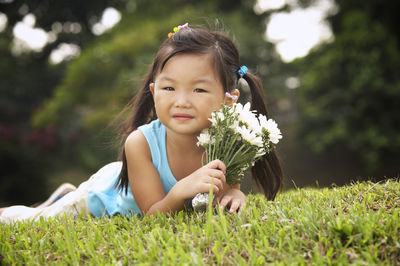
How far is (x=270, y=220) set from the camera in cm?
203

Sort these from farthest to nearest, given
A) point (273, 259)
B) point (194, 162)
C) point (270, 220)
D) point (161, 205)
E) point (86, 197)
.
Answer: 1. point (86, 197)
2. point (194, 162)
3. point (161, 205)
4. point (270, 220)
5. point (273, 259)

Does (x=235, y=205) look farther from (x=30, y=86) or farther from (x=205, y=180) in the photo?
(x=30, y=86)

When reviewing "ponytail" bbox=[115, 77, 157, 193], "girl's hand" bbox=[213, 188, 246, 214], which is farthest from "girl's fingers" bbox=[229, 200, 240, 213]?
"ponytail" bbox=[115, 77, 157, 193]

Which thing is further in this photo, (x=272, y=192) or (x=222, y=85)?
(x=272, y=192)

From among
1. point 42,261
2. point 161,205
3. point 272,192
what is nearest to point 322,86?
point 272,192

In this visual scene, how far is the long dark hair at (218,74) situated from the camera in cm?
269

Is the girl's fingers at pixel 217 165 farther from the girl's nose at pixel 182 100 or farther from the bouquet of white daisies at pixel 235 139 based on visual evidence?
the girl's nose at pixel 182 100

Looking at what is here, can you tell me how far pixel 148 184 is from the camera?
2814 mm

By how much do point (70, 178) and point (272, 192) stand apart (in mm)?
→ 12106

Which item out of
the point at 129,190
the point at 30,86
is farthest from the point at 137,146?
the point at 30,86

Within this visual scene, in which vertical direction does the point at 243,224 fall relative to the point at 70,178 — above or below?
above

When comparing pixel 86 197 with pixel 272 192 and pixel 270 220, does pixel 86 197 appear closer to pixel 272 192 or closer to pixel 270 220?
pixel 272 192

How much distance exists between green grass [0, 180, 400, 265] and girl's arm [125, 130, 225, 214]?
6.1 inches

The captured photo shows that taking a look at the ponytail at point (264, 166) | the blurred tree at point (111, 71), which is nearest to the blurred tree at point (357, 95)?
the blurred tree at point (111, 71)
